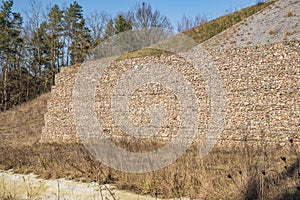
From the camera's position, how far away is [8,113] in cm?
2033

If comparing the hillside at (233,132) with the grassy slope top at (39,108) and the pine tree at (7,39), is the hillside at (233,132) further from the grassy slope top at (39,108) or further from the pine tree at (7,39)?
the pine tree at (7,39)

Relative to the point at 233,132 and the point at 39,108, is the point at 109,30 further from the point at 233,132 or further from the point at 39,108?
the point at 233,132

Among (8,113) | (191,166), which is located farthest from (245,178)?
(8,113)

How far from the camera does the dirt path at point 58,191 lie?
4543mm

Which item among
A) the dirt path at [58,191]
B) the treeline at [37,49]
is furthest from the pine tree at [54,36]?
the dirt path at [58,191]

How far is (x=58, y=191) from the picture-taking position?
4.77 metres

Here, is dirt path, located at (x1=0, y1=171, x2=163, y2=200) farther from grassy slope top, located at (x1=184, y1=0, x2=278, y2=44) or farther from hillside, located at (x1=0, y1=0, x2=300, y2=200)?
grassy slope top, located at (x1=184, y1=0, x2=278, y2=44)

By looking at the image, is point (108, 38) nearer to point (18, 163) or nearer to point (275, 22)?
point (275, 22)

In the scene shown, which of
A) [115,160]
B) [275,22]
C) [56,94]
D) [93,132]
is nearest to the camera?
[115,160]

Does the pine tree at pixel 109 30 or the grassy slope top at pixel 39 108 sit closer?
the grassy slope top at pixel 39 108

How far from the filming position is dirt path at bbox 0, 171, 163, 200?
4.54m

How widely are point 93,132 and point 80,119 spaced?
0.92m

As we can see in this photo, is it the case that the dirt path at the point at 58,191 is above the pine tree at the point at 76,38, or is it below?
below

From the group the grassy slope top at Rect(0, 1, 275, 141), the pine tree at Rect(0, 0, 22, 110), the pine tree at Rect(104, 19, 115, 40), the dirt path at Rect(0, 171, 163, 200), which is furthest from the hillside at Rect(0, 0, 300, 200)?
the pine tree at Rect(104, 19, 115, 40)
